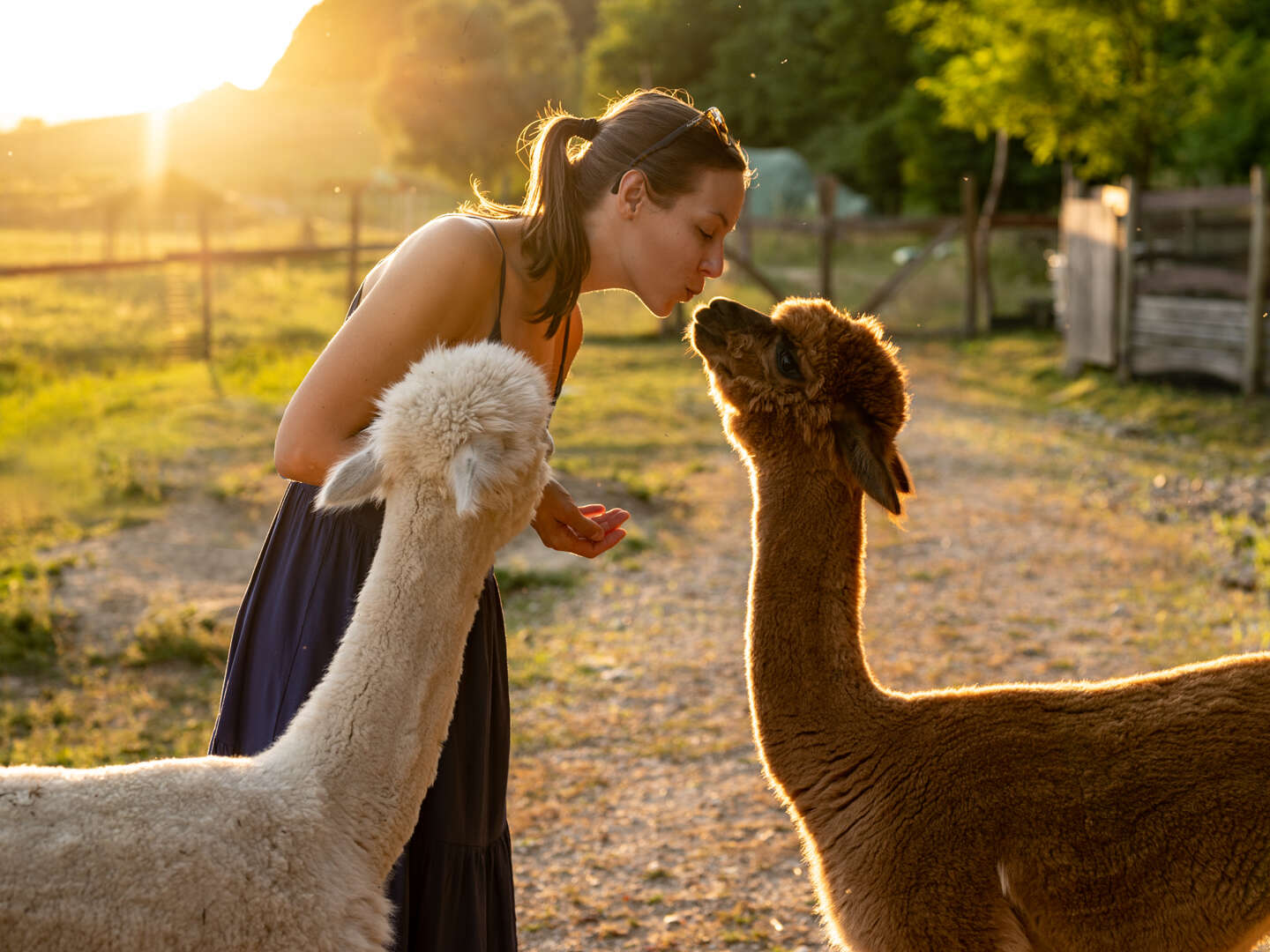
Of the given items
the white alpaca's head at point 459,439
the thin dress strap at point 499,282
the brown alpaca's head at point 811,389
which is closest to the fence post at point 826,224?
the brown alpaca's head at point 811,389

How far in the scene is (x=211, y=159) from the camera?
40344 millimetres

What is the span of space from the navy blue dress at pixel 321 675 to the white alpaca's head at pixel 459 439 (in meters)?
0.62

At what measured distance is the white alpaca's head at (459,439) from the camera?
69.9 inches

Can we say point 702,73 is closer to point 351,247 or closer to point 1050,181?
point 1050,181

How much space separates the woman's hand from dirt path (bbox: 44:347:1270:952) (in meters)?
1.87

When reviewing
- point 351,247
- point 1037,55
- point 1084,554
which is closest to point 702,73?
point 1037,55

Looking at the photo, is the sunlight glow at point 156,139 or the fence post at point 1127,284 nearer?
the fence post at point 1127,284

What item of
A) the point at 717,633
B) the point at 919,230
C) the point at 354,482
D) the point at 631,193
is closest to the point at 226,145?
the point at 919,230

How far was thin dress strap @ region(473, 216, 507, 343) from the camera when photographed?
246 cm

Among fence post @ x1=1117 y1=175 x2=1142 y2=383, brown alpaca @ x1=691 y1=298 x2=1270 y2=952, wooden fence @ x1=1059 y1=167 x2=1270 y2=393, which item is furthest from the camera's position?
fence post @ x1=1117 y1=175 x2=1142 y2=383

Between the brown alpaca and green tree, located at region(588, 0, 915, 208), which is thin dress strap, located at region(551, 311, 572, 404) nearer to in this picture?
the brown alpaca

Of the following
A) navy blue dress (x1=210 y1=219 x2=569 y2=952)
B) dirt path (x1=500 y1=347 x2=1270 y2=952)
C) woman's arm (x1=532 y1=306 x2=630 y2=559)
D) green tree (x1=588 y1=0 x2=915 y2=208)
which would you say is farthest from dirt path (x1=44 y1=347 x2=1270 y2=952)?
green tree (x1=588 y1=0 x2=915 y2=208)

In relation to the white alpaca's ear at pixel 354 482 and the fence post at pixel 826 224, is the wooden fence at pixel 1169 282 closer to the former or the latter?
the fence post at pixel 826 224

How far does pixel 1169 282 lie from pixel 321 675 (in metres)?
13.3
